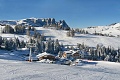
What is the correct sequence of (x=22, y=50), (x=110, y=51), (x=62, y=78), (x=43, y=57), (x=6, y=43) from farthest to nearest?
(x=110, y=51)
(x=22, y=50)
(x=6, y=43)
(x=43, y=57)
(x=62, y=78)

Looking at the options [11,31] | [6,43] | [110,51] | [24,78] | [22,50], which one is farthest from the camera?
[11,31]

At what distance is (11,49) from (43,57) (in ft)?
113

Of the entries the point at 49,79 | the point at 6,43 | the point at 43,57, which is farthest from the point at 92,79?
the point at 6,43

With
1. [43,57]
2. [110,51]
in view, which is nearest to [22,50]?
[43,57]

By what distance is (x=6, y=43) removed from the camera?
4727 inches

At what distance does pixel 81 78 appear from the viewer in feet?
93.4

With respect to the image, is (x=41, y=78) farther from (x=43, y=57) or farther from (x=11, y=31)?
(x=11, y=31)

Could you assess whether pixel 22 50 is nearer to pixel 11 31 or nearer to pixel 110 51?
pixel 110 51

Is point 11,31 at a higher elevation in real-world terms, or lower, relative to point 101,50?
higher

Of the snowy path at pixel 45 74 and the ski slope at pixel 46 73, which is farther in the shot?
the ski slope at pixel 46 73

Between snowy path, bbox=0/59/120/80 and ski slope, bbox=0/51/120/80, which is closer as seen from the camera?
snowy path, bbox=0/59/120/80

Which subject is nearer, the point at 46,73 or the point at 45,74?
the point at 45,74

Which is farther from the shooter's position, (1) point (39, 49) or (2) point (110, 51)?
(2) point (110, 51)

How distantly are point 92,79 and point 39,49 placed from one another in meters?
105
